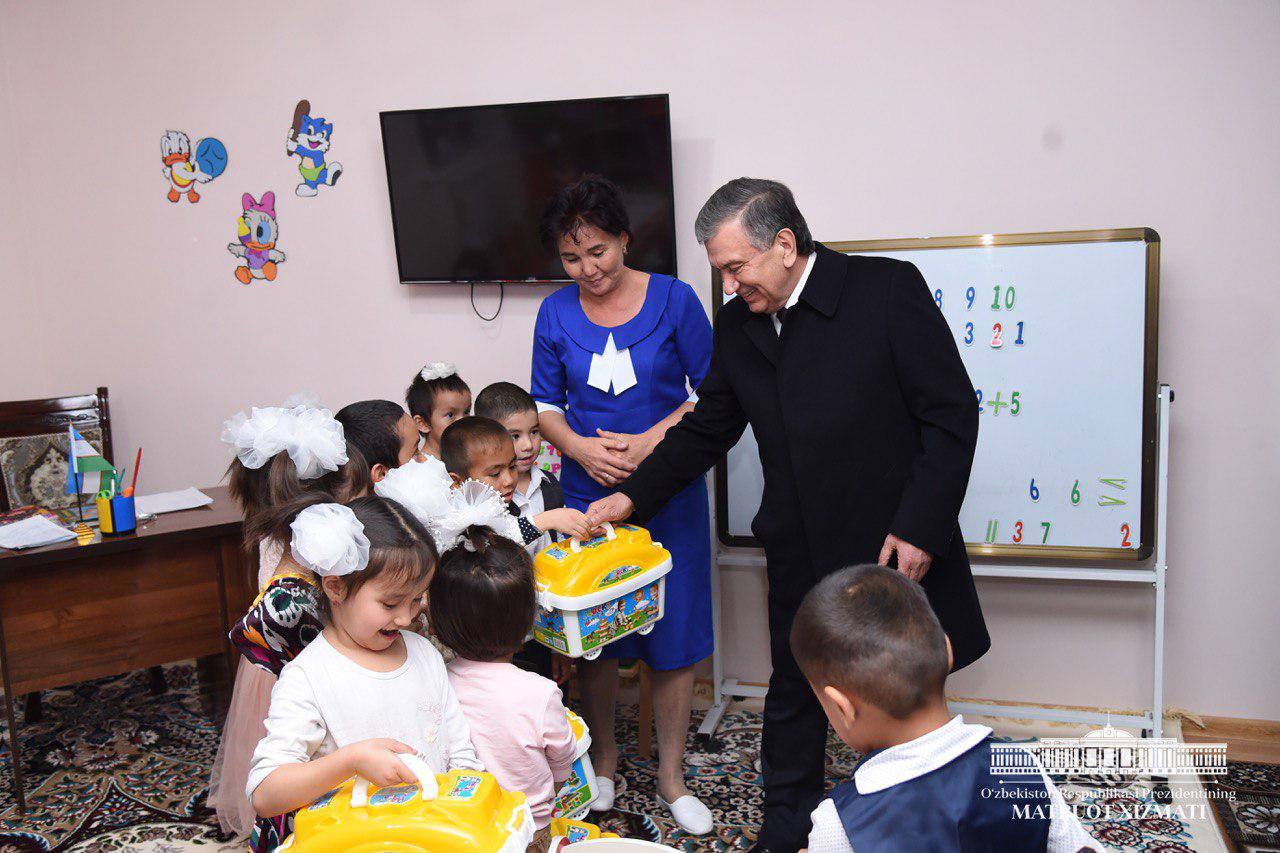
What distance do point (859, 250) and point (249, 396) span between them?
2.51m

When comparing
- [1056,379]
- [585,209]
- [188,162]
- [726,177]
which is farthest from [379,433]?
[188,162]

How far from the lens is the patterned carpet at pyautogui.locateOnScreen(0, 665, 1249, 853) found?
2.49m

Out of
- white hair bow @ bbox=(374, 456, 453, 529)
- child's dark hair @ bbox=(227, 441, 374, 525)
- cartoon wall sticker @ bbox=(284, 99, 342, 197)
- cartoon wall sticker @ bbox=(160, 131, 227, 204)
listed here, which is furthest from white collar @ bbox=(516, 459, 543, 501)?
cartoon wall sticker @ bbox=(160, 131, 227, 204)

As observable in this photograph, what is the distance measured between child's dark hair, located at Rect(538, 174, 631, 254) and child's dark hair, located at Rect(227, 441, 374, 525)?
0.78 meters

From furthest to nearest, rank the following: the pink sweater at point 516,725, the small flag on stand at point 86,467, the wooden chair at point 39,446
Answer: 1. the wooden chair at point 39,446
2. the small flag on stand at point 86,467
3. the pink sweater at point 516,725

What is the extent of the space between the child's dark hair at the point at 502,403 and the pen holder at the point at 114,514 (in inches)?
44.2

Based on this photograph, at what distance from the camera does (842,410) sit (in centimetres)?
199

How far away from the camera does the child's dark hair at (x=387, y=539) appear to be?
4.99 ft

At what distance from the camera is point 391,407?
7.64ft

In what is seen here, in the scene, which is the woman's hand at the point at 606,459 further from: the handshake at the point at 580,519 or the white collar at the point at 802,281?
the white collar at the point at 802,281

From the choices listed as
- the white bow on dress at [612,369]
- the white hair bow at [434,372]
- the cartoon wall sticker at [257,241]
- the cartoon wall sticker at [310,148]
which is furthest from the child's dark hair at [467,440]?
the cartoon wall sticker at [257,241]

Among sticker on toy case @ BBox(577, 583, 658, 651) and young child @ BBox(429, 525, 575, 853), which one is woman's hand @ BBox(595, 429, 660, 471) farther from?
young child @ BBox(429, 525, 575, 853)

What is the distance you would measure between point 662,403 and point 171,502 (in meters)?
1.73

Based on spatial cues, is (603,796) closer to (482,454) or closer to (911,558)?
(482,454)
